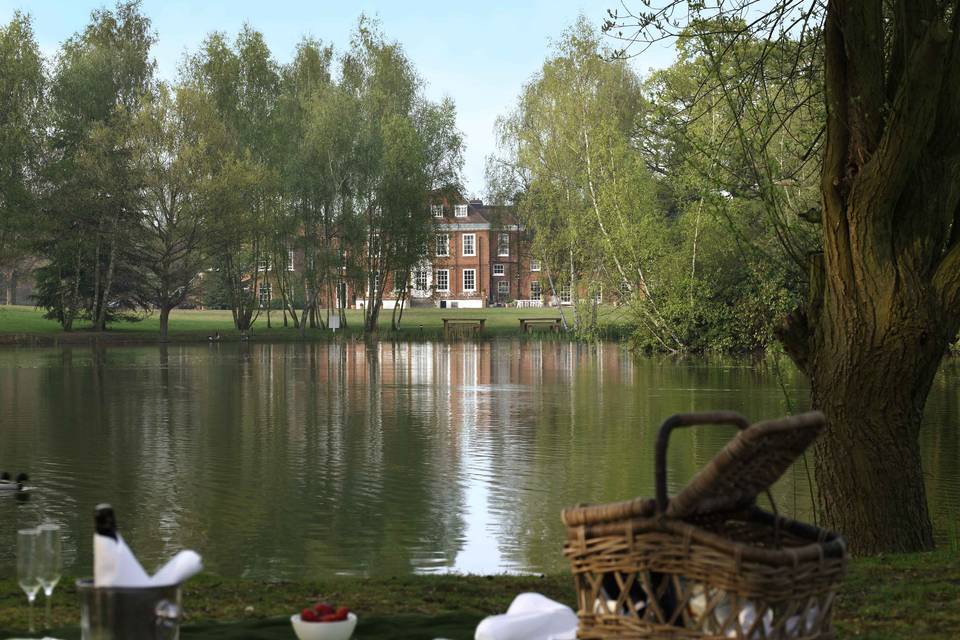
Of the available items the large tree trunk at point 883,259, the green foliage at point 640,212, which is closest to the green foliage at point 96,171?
the green foliage at point 640,212

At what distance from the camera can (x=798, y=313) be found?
892cm

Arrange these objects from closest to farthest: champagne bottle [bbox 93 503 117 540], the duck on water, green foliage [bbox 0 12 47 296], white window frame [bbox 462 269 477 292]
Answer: champagne bottle [bbox 93 503 117 540] → the duck on water → green foliage [bbox 0 12 47 296] → white window frame [bbox 462 269 477 292]

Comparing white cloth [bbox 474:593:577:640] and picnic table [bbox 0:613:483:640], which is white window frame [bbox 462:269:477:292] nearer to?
picnic table [bbox 0:613:483:640]

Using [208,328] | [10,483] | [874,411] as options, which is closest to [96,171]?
[208,328]

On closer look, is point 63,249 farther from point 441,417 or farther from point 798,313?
point 798,313

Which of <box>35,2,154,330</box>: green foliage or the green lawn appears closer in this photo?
<box>35,2,154,330</box>: green foliage

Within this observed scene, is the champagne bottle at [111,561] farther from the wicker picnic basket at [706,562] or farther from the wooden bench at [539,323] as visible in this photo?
the wooden bench at [539,323]

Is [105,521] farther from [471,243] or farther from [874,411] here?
[471,243]

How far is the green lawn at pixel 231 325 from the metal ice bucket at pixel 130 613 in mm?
35382

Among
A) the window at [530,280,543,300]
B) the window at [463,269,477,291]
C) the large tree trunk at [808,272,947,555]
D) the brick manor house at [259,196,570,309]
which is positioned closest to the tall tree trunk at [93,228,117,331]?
the brick manor house at [259,196,570,309]

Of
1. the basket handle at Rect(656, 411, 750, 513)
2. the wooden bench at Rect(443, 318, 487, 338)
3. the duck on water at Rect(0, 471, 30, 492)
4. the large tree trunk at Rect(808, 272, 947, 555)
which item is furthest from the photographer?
the wooden bench at Rect(443, 318, 487, 338)

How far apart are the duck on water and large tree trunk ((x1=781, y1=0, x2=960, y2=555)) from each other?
7.69m

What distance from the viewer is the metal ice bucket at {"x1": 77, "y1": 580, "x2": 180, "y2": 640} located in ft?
12.0

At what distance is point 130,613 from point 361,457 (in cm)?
1164
